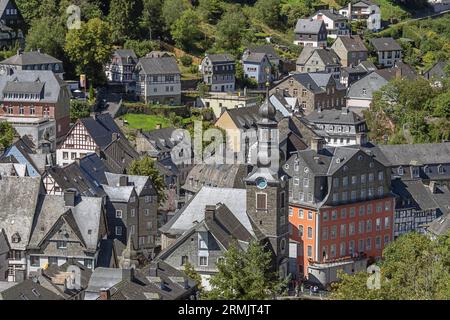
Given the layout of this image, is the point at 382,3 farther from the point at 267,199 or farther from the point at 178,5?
the point at 267,199

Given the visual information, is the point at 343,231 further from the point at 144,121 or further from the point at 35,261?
the point at 144,121

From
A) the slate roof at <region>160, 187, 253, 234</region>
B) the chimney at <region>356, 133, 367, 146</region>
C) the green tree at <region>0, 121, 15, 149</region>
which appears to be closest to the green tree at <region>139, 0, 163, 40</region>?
the green tree at <region>0, 121, 15, 149</region>

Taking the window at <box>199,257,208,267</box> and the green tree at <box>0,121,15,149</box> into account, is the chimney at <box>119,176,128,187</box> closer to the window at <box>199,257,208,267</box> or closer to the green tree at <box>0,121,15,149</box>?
the window at <box>199,257,208,267</box>

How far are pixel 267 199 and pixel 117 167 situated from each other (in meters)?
16.4

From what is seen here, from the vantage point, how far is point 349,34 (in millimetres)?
112125

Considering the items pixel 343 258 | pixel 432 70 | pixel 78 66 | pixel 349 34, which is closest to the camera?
pixel 343 258

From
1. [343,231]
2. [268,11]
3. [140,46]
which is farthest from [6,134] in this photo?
[268,11]

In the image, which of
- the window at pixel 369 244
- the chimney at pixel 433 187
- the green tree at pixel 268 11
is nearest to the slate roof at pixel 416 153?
the chimney at pixel 433 187

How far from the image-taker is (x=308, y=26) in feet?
352

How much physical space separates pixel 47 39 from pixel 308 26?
103 feet

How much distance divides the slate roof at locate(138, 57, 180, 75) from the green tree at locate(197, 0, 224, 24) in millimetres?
16649

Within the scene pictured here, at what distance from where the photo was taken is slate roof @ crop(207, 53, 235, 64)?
9162 centimetres

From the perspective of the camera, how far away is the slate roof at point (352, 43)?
105 meters

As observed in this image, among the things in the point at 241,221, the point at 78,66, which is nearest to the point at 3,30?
the point at 78,66
